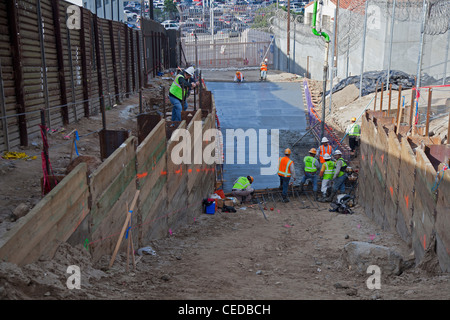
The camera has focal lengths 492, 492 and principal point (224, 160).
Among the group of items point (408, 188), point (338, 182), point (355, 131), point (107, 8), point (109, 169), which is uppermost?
point (107, 8)

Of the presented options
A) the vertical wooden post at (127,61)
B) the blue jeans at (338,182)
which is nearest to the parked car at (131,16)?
the vertical wooden post at (127,61)

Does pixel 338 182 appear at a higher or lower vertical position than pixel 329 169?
lower

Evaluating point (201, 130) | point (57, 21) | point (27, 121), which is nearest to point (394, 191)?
point (201, 130)

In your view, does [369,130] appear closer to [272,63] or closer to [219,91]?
[219,91]

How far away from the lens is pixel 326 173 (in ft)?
47.8

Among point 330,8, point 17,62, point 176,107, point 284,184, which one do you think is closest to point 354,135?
point 284,184

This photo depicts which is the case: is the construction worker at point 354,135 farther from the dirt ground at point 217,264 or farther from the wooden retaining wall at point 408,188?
the dirt ground at point 217,264

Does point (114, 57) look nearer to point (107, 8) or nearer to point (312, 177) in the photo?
point (312, 177)

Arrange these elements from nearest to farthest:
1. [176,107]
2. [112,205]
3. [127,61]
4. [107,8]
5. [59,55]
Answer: [112,205], [59,55], [176,107], [127,61], [107,8]

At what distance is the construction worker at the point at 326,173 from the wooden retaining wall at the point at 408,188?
104 cm

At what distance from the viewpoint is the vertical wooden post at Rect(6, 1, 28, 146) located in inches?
333

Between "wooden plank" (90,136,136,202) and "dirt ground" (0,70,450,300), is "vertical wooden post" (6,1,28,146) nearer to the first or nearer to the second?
"dirt ground" (0,70,450,300)

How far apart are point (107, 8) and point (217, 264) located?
1416 inches

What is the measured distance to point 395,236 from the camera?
30.6 feet
